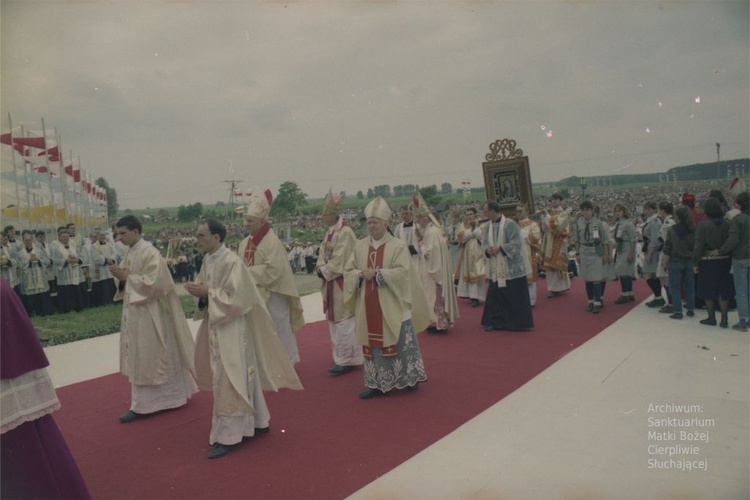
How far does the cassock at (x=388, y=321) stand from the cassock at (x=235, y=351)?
3.57 feet

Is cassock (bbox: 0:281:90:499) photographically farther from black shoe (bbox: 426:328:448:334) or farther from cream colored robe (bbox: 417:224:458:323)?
black shoe (bbox: 426:328:448:334)

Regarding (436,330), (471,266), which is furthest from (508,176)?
(436,330)

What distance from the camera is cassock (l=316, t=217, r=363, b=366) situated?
621cm

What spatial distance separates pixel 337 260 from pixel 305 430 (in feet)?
7.51

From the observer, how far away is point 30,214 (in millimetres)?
13625

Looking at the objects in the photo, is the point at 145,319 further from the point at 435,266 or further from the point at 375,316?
the point at 435,266

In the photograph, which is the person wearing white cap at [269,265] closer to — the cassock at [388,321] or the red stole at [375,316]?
the cassock at [388,321]

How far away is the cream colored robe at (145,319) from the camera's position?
479 cm

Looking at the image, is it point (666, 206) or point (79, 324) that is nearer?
point (666, 206)

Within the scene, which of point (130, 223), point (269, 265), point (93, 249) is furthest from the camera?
point (93, 249)

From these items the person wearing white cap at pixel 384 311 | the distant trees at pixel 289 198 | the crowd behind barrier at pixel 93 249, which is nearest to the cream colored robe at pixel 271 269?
the person wearing white cap at pixel 384 311

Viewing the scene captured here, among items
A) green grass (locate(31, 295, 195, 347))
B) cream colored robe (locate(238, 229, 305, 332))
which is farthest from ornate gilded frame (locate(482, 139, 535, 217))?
green grass (locate(31, 295, 195, 347))

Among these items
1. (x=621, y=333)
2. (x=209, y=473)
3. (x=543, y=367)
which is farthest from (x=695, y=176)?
(x=209, y=473)

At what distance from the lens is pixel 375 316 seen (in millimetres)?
5219
